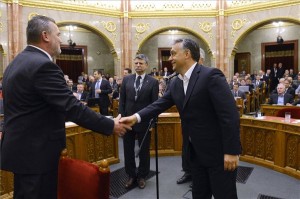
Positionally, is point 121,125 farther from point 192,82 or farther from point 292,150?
point 292,150

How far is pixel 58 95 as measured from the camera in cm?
158

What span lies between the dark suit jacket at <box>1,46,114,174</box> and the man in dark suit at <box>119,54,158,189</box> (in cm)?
180

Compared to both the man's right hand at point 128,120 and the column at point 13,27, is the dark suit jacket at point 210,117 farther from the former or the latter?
the column at point 13,27

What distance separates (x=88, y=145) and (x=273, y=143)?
108 inches

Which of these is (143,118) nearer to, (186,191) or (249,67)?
(186,191)

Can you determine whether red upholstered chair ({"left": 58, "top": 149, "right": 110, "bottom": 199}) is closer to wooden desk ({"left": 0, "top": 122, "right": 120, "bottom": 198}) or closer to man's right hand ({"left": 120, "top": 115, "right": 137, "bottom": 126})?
man's right hand ({"left": 120, "top": 115, "right": 137, "bottom": 126})

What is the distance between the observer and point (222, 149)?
6.42ft

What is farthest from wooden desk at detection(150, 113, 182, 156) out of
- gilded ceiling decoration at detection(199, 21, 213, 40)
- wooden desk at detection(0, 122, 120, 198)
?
gilded ceiling decoration at detection(199, 21, 213, 40)

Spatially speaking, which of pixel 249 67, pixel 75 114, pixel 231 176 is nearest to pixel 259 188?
pixel 231 176

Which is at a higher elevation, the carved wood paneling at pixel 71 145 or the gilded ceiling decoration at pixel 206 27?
the gilded ceiling decoration at pixel 206 27

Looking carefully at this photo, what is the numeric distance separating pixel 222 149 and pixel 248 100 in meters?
7.36

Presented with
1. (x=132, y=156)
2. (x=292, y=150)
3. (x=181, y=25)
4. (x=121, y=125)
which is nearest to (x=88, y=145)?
(x=132, y=156)

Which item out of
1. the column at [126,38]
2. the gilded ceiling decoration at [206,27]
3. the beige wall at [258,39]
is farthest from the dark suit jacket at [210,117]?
the beige wall at [258,39]

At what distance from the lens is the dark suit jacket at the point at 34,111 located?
1.57 metres
